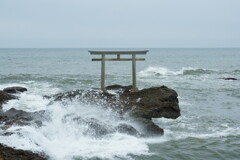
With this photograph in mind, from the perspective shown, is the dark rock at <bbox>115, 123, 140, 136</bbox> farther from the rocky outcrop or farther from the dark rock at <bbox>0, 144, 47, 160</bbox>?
the dark rock at <bbox>0, 144, 47, 160</bbox>

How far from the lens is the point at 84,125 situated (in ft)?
34.9

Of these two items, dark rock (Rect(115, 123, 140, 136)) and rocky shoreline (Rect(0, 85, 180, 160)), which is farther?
rocky shoreline (Rect(0, 85, 180, 160))

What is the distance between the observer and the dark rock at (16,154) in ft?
23.9

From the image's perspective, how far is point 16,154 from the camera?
7.50 m

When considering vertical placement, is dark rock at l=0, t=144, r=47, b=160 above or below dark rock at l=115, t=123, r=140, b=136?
above

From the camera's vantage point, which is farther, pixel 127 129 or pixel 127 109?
pixel 127 109

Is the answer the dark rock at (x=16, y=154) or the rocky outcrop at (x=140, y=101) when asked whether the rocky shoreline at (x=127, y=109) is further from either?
the dark rock at (x=16, y=154)

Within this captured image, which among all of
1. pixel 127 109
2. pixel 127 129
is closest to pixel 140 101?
pixel 127 109

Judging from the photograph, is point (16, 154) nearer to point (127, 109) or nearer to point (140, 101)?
point (127, 109)

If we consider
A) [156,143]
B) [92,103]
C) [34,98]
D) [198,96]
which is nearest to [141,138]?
[156,143]

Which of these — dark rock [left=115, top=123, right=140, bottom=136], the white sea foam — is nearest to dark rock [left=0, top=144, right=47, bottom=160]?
the white sea foam

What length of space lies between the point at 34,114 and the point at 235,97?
38.9ft

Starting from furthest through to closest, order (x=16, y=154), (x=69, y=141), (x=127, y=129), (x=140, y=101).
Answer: (x=140, y=101) < (x=127, y=129) < (x=69, y=141) < (x=16, y=154)

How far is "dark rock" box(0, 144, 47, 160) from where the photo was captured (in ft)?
23.9
